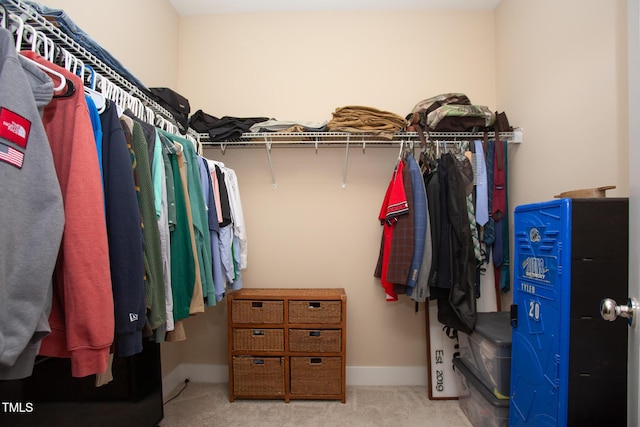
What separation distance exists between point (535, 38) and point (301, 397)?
9.40 feet

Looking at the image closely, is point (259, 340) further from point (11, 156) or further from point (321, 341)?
point (11, 156)

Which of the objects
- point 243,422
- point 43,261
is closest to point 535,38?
point 43,261

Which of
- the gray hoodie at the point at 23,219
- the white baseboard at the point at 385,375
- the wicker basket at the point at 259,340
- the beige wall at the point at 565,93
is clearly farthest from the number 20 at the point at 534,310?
the gray hoodie at the point at 23,219

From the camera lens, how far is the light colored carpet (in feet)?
6.58

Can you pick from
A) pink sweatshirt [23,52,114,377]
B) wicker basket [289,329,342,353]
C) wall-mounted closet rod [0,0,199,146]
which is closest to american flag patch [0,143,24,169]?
pink sweatshirt [23,52,114,377]

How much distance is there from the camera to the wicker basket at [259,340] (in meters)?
2.23

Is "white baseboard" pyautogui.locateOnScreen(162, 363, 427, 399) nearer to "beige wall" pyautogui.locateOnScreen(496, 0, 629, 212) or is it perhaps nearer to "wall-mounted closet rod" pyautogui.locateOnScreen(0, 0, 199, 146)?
"beige wall" pyautogui.locateOnScreen(496, 0, 629, 212)

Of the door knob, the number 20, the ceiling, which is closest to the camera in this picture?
the door knob

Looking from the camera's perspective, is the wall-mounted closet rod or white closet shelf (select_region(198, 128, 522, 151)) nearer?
the wall-mounted closet rod

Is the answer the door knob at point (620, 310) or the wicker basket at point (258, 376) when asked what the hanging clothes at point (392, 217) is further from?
the door knob at point (620, 310)

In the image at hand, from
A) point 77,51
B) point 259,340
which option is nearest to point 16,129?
point 77,51

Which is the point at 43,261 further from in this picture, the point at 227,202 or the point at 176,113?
the point at 176,113

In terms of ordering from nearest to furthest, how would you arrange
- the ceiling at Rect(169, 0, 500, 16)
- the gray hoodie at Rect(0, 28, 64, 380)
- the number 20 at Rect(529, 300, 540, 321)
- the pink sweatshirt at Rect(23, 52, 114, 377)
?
the gray hoodie at Rect(0, 28, 64, 380)
the pink sweatshirt at Rect(23, 52, 114, 377)
the number 20 at Rect(529, 300, 540, 321)
the ceiling at Rect(169, 0, 500, 16)

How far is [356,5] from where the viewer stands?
100 inches
